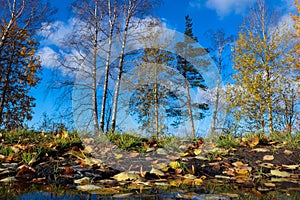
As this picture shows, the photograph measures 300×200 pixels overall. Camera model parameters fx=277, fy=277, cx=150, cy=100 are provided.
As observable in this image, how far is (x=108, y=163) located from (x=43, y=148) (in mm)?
954

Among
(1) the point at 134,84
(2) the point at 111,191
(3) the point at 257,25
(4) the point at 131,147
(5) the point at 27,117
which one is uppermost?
(3) the point at 257,25

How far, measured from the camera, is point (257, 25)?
1498cm

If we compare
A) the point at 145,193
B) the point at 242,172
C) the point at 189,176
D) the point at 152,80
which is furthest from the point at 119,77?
the point at 145,193

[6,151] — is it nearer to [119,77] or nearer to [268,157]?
[268,157]

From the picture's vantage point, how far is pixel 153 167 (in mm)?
3115

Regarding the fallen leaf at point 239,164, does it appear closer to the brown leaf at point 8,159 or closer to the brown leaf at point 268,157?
the brown leaf at point 268,157

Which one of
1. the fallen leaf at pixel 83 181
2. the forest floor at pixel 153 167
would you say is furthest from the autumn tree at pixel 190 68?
the fallen leaf at pixel 83 181

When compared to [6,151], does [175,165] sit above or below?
below

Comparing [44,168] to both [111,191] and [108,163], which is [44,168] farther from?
[111,191]

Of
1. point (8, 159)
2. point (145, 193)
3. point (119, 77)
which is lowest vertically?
point (145, 193)

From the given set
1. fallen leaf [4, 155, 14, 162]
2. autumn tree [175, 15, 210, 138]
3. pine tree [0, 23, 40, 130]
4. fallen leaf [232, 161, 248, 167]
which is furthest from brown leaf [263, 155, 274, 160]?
pine tree [0, 23, 40, 130]

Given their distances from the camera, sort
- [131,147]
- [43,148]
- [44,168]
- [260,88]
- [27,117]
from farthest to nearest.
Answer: [27,117]
[260,88]
[131,147]
[43,148]
[44,168]

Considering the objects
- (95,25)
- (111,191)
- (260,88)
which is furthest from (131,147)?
(260,88)

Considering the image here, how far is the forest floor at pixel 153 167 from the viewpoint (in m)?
2.35
